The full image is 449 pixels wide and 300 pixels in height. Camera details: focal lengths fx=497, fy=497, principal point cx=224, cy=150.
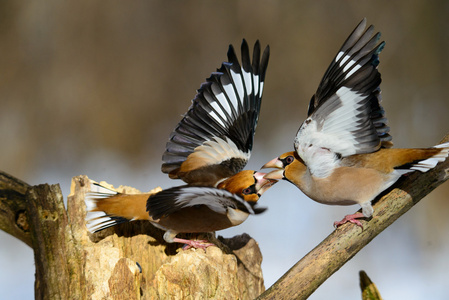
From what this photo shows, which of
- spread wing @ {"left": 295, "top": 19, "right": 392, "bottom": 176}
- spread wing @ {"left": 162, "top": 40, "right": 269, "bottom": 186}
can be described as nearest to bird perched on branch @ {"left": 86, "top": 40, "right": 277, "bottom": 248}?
spread wing @ {"left": 162, "top": 40, "right": 269, "bottom": 186}

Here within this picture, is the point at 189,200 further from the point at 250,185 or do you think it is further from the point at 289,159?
the point at 289,159

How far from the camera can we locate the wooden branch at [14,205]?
1827 mm

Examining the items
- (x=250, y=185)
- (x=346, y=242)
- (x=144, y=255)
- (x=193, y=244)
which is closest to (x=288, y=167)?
(x=250, y=185)

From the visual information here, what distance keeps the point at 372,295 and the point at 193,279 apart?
0.58 metres

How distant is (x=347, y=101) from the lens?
1.39 m

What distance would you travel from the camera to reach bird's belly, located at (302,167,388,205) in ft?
Result: 4.85

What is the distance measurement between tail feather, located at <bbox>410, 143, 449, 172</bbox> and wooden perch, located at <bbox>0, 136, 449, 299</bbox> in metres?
0.09

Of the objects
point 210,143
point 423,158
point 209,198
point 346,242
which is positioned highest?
point 210,143

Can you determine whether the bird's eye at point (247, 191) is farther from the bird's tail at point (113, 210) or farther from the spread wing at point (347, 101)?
the bird's tail at point (113, 210)

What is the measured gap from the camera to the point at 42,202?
1.67m

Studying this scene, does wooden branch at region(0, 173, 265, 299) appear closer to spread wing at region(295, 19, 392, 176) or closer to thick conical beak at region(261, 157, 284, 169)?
thick conical beak at region(261, 157, 284, 169)

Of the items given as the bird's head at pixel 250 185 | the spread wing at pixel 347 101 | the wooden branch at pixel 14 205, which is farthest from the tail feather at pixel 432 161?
the wooden branch at pixel 14 205

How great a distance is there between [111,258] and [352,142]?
0.82 meters

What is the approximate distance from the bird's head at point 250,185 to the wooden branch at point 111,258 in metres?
0.22
